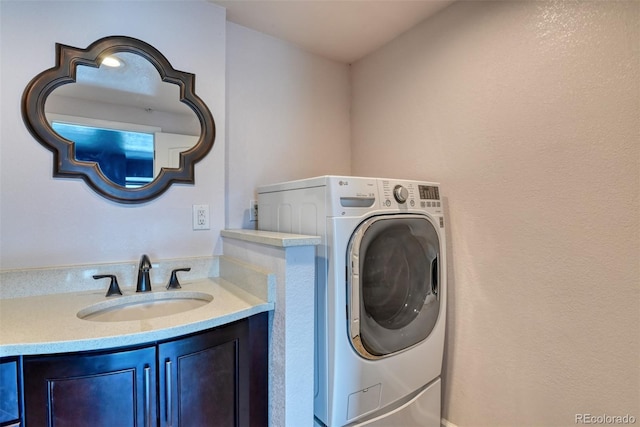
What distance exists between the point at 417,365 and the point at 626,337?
0.76 meters

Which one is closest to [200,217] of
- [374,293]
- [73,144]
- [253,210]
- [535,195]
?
[253,210]

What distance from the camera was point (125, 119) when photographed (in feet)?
4.92

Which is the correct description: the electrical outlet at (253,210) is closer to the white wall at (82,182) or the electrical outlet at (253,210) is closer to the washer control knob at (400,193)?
the white wall at (82,182)

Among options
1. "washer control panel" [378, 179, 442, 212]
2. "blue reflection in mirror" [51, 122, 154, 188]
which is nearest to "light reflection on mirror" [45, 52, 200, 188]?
"blue reflection in mirror" [51, 122, 154, 188]

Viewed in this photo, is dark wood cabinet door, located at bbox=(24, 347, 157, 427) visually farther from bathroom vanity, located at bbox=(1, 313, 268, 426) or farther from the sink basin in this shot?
the sink basin

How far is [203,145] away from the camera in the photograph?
1.67m

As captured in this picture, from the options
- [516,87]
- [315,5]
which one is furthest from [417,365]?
[315,5]

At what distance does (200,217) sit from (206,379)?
84 centimetres

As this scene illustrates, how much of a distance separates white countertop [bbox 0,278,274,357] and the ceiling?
59.5 inches

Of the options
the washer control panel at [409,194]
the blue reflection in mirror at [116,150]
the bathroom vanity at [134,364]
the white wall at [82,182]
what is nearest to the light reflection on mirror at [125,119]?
the blue reflection in mirror at [116,150]

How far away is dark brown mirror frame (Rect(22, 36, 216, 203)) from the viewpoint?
1.32m

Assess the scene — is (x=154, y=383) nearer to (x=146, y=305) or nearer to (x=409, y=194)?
(x=146, y=305)

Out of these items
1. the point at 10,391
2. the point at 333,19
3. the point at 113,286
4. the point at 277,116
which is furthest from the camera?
the point at 277,116

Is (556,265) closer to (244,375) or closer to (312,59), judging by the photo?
(244,375)
